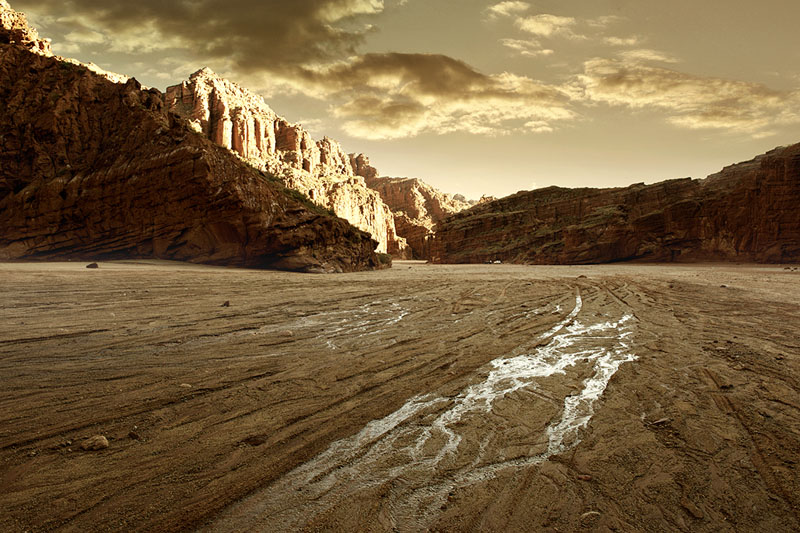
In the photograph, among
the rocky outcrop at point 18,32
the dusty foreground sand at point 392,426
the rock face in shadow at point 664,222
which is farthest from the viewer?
the rock face in shadow at point 664,222

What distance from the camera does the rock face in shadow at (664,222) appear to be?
4044 centimetres

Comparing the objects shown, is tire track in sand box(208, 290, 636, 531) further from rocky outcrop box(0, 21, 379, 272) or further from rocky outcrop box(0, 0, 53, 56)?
rocky outcrop box(0, 0, 53, 56)

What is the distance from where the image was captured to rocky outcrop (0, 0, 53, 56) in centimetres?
2578

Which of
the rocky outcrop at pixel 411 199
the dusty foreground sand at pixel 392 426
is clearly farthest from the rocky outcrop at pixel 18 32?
the rocky outcrop at pixel 411 199

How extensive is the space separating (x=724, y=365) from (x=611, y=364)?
138 centimetres

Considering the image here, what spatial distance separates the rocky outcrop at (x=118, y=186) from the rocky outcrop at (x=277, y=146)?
4158cm

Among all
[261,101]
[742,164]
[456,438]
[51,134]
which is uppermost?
[261,101]

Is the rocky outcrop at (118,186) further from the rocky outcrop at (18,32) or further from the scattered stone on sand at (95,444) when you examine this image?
the scattered stone on sand at (95,444)

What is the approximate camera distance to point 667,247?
47594 millimetres

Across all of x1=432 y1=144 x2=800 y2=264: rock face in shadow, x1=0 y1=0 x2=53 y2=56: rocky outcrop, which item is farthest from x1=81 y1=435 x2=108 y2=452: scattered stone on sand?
x1=432 y1=144 x2=800 y2=264: rock face in shadow

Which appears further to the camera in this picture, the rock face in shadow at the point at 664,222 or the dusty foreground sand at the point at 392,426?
the rock face in shadow at the point at 664,222

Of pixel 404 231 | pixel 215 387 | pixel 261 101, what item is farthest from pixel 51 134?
pixel 404 231

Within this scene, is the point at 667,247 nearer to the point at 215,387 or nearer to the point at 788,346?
the point at 788,346

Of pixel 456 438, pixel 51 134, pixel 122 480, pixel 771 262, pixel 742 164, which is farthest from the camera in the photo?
pixel 742 164
